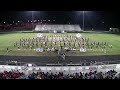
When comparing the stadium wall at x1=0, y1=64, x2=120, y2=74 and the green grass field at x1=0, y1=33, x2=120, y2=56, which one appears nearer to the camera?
the stadium wall at x1=0, y1=64, x2=120, y2=74

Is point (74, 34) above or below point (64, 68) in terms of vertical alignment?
above

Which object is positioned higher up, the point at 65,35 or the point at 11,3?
the point at 11,3

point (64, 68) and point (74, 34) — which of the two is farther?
point (74, 34)

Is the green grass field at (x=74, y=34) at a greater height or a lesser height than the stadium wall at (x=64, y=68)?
greater

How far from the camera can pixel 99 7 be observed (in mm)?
6379

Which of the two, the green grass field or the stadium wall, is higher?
the green grass field

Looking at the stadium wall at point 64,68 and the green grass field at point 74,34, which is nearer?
the stadium wall at point 64,68
